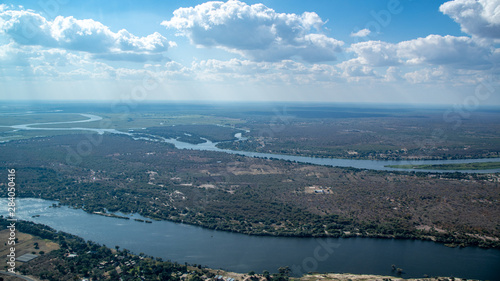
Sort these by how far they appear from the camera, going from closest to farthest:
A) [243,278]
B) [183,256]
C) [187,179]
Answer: [243,278] < [183,256] < [187,179]

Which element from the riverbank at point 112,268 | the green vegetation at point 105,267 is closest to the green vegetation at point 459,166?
the riverbank at point 112,268

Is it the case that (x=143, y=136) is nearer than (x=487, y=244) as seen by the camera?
No

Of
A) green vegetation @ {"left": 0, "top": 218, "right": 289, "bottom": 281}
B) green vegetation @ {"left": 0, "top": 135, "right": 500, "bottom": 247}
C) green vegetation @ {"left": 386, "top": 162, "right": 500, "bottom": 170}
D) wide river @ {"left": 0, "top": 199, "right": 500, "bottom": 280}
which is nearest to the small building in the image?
green vegetation @ {"left": 0, "top": 218, "right": 289, "bottom": 281}

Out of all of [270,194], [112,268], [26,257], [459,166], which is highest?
[459,166]

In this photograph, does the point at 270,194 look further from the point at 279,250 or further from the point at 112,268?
the point at 112,268

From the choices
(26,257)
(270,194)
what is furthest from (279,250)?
(26,257)

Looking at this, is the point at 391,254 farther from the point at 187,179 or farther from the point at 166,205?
the point at 187,179

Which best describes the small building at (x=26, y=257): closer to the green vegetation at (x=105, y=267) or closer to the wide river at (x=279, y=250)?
the green vegetation at (x=105, y=267)

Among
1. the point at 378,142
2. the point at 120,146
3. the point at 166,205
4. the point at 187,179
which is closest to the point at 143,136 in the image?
the point at 120,146
